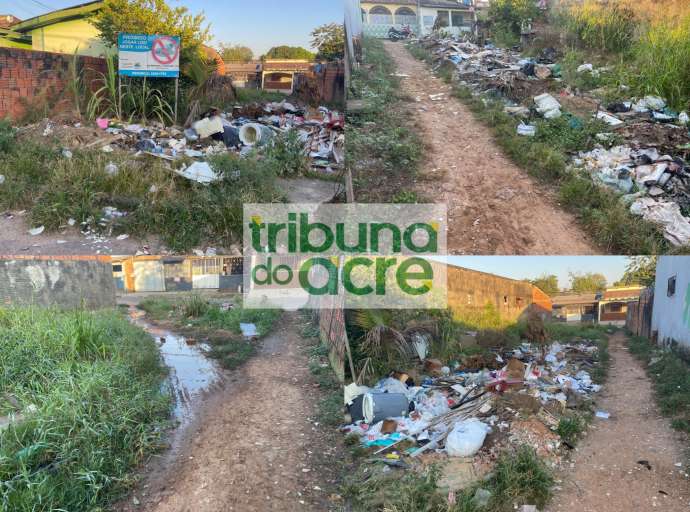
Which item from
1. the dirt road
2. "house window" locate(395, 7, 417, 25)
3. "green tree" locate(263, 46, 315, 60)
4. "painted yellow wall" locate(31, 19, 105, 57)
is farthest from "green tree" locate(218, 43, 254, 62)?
the dirt road

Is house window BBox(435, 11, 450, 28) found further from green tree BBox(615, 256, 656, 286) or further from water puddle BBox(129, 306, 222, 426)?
water puddle BBox(129, 306, 222, 426)

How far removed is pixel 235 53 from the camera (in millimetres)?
7699

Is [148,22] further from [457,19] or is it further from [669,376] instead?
[669,376]

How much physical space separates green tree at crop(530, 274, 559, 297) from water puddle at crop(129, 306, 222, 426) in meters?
3.29

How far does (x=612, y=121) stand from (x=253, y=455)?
4.75m

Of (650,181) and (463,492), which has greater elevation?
(650,181)

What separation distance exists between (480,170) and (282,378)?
2770 mm

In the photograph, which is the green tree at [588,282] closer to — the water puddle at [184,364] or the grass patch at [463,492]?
the grass patch at [463,492]

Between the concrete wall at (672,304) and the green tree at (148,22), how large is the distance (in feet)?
20.9

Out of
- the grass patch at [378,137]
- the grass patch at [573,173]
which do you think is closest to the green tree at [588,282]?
the grass patch at [573,173]

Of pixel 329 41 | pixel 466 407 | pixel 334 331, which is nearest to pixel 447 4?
pixel 329 41

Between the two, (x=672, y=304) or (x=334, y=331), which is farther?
(x=672, y=304)

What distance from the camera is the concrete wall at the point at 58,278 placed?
4.70 meters

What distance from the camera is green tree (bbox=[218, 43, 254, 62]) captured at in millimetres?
7578
